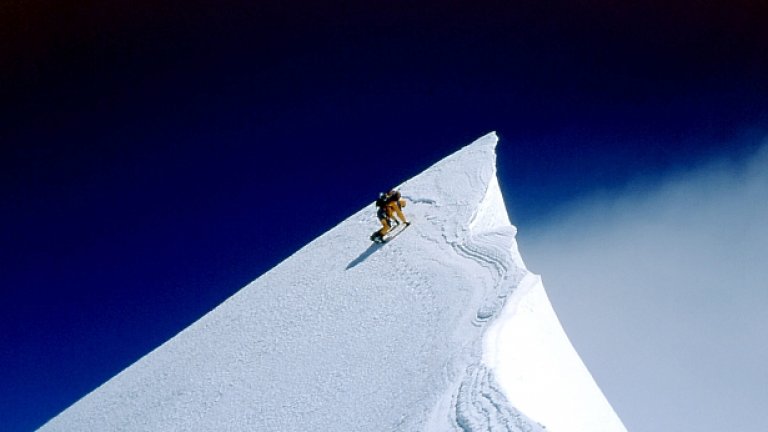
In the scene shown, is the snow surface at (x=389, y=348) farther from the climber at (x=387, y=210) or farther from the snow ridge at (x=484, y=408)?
the climber at (x=387, y=210)

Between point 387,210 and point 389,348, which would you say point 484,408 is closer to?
point 389,348

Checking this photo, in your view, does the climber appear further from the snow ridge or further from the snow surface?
the snow ridge

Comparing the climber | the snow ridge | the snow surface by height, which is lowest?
the snow ridge

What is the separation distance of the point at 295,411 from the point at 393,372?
155 cm

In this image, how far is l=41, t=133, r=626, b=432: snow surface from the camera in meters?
6.05

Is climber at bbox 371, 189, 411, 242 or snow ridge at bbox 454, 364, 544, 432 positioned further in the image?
climber at bbox 371, 189, 411, 242

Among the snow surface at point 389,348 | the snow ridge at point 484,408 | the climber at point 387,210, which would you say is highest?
the climber at point 387,210

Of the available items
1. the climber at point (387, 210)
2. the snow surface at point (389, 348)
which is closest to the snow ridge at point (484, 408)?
the snow surface at point (389, 348)

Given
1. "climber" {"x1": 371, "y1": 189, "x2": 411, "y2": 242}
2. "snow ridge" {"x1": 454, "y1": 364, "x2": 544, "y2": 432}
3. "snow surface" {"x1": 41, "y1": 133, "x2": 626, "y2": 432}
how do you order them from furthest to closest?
1. "climber" {"x1": 371, "y1": 189, "x2": 411, "y2": 242}
2. "snow surface" {"x1": 41, "y1": 133, "x2": 626, "y2": 432}
3. "snow ridge" {"x1": 454, "y1": 364, "x2": 544, "y2": 432}

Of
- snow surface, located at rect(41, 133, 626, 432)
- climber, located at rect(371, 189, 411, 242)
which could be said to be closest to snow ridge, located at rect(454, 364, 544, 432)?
snow surface, located at rect(41, 133, 626, 432)

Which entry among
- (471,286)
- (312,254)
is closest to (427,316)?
(471,286)

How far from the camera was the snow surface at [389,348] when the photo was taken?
605 centimetres

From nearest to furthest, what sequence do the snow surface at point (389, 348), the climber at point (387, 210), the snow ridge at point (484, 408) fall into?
the snow ridge at point (484, 408), the snow surface at point (389, 348), the climber at point (387, 210)

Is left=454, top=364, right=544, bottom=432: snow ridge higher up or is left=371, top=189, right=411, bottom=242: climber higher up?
left=371, top=189, right=411, bottom=242: climber
